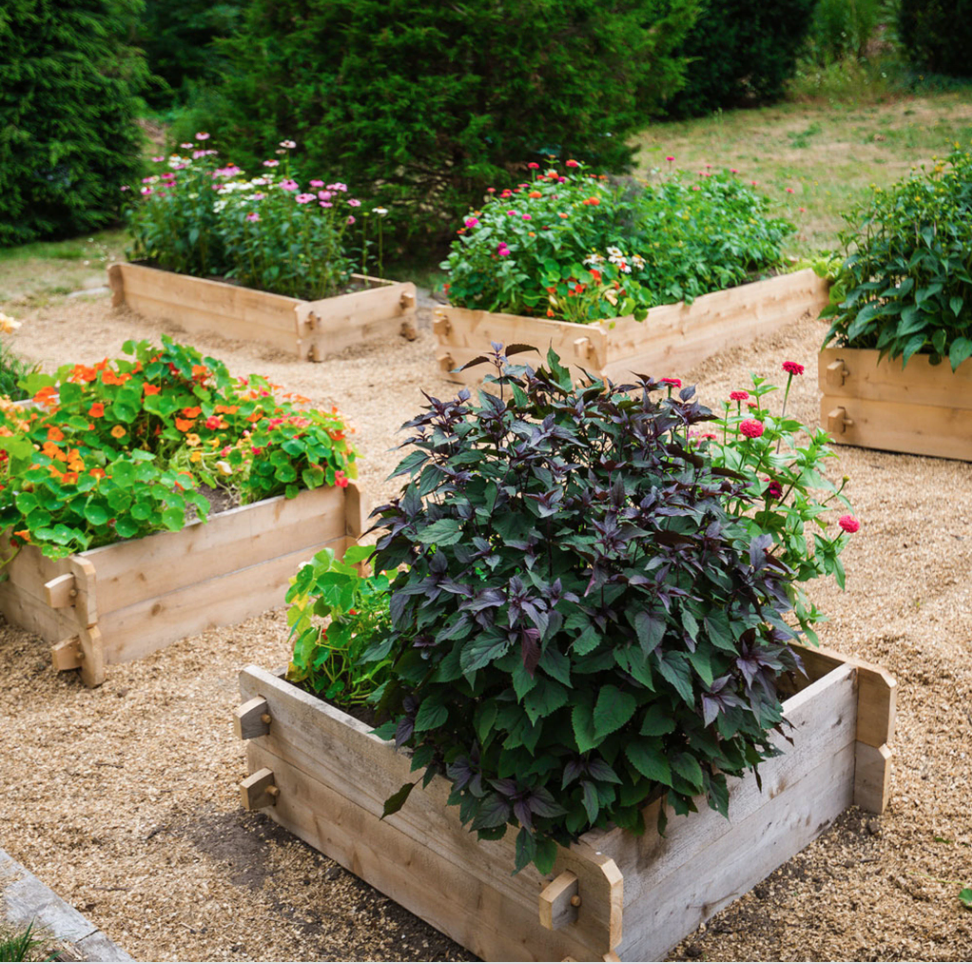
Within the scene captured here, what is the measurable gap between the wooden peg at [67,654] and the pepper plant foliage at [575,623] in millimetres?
1531

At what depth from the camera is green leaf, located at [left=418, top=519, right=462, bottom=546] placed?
1985mm

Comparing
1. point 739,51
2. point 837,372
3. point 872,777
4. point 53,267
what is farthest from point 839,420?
point 739,51

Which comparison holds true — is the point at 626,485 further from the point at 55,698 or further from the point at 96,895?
the point at 55,698

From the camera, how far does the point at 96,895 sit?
7.93 feet

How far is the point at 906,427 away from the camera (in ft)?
15.3

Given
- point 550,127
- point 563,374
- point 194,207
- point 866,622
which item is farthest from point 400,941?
point 550,127

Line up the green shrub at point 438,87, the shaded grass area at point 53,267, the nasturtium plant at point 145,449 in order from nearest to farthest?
1. the nasturtium plant at point 145,449
2. the green shrub at point 438,87
3. the shaded grass area at point 53,267

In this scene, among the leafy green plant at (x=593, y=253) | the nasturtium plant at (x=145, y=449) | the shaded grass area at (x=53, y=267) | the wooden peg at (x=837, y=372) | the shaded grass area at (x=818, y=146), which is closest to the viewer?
the nasturtium plant at (x=145, y=449)

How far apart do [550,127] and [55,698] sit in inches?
262

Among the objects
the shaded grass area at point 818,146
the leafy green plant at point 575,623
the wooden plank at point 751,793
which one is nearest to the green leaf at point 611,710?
the leafy green plant at point 575,623

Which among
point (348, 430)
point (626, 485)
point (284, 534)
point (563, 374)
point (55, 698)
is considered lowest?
point (55, 698)

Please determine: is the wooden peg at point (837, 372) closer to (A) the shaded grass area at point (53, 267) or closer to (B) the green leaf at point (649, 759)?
(B) the green leaf at point (649, 759)

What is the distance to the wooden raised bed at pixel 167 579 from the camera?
128 inches

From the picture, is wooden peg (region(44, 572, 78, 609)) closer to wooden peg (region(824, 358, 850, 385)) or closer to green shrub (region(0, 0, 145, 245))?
wooden peg (region(824, 358, 850, 385))
